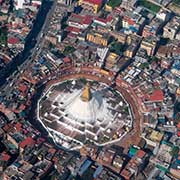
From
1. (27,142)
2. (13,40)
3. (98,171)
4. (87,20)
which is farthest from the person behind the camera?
(87,20)

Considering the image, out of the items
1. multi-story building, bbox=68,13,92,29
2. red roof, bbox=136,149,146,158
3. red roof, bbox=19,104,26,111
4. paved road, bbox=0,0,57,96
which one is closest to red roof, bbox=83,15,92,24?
multi-story building, bbox=68,13,92,29

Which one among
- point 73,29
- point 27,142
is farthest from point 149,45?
point 27,142

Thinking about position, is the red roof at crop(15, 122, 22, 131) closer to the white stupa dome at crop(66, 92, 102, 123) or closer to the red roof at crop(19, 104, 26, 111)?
the red roof at crop(19, 104, 26, 111)

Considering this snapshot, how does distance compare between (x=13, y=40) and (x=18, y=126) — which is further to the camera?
(x=13, y=40)

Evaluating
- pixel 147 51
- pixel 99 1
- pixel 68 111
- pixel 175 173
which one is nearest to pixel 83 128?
pixel 68 111

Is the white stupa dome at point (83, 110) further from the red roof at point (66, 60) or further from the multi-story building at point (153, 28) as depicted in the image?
the multi-story building at point (153, 28)

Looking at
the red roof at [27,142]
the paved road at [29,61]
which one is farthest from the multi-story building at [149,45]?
the red roof at [27,142]

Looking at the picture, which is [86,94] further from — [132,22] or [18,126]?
[132,22]

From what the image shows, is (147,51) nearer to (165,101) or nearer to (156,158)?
(165,101)
